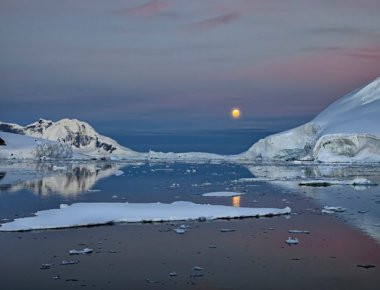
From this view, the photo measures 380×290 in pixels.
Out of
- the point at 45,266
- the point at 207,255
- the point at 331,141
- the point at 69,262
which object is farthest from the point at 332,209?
the point at 331,141

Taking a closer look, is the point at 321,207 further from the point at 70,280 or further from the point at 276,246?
the point at 70,280

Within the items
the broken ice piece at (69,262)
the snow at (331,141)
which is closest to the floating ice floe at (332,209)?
the broken ice piece at (69,262)

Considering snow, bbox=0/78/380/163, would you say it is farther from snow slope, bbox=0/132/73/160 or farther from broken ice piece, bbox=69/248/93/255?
broken ice piece, bbox=69/248/93/255

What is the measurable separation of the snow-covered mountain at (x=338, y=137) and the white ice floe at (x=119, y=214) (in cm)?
6875

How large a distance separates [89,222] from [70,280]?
23.7 feet

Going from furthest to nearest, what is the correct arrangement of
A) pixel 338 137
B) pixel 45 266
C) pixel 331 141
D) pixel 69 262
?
1. pixel 331 141
2. pixel 338 137
3. pixel 69 262
4. pixel 45 266

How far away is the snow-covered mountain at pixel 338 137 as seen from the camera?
283 ft

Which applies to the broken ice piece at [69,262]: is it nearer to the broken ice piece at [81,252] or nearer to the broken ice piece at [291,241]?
the broken ice piece at [81,252]

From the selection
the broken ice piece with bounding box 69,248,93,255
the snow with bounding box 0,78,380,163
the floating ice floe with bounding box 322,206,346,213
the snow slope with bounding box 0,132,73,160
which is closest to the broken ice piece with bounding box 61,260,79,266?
the broken ice piece with bounding box 69,248,93,255

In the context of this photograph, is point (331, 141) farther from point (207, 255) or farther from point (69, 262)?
point (69, 262)

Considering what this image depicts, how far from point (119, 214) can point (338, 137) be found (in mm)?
73957

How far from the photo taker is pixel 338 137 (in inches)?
3469

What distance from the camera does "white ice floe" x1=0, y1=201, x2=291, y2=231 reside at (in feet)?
60.1

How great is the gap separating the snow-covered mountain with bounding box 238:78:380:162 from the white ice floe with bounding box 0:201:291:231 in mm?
68751
